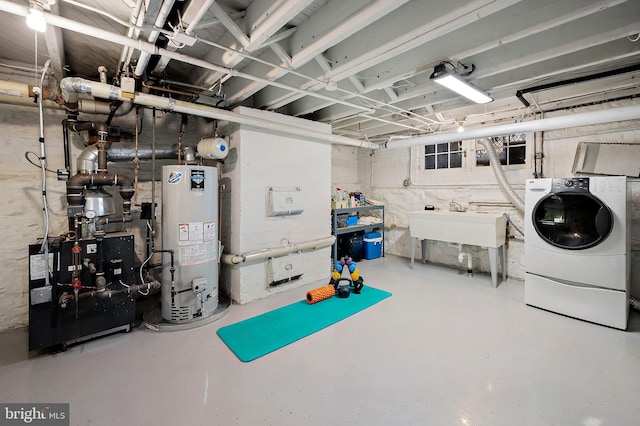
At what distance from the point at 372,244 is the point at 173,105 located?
391cm

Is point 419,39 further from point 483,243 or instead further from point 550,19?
point 483,243

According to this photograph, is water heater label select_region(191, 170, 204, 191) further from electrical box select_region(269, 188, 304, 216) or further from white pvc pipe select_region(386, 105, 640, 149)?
white pvc pipe select_region(386, 105, 640, 149)

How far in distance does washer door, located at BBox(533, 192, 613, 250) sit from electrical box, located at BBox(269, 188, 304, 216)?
8.96 feet

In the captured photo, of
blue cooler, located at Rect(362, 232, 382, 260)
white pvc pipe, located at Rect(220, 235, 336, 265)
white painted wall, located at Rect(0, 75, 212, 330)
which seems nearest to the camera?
white painted wall, located at Rect(0, 75, 212, 330)

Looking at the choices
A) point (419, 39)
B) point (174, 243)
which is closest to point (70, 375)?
point (174, 243)

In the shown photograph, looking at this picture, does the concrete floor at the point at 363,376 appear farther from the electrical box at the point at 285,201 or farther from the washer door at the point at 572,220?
the electrical box at the point at 285,201

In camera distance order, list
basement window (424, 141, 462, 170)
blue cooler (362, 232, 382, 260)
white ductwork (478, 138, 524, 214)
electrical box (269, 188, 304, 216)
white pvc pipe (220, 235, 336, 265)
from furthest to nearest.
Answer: blue cooler (362, 232, 382, 260) < basement window (424, 141, 462, 170) < white ductwork (478, 138, 524, 214) < electrical box (269, 188, 304, 216) < white pvc pipe (220, 235, 336, 265)

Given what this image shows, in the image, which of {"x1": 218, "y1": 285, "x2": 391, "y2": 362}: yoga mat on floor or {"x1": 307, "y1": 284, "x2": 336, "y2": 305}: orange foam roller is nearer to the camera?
{"x1": 218, "y1": 285, "x2": 391, "y2": 362}: yoga mat on floor

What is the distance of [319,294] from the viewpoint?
3.21m

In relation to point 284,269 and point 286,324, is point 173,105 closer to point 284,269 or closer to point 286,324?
point 284,269

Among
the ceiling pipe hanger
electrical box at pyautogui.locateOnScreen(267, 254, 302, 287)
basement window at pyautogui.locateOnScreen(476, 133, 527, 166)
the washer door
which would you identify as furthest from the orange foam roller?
basement window at pyautogui.locateOnScreen(476, 133, 527, 166)

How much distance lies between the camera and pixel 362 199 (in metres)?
5.28

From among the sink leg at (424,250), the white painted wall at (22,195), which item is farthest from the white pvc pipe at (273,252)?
the sink leg at (424,250)

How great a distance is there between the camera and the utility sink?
11.8ft
